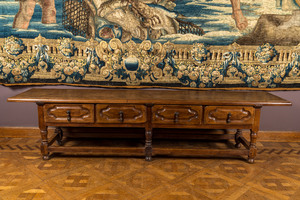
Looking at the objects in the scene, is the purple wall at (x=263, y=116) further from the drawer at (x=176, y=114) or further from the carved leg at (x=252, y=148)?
the drawer at (x=176, y=114)

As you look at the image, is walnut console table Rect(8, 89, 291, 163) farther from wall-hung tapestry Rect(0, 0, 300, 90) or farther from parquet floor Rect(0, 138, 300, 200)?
wall-hung tapestry Rect(0, 0, 300, 90)

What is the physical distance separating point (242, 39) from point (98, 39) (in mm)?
2023

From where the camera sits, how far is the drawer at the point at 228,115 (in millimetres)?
2982

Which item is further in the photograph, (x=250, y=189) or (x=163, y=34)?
(x=163, y=34)

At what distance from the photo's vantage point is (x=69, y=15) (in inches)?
135

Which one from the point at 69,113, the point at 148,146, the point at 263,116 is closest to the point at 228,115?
the point at 148,146

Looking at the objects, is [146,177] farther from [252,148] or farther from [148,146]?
[252,148]

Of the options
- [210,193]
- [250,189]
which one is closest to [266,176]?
[250,189]

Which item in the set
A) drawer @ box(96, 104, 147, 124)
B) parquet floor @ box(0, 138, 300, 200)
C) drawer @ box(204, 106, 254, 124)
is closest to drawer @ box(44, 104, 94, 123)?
drawer @ box(96, 104, 147, 124)

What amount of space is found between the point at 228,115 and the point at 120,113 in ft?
4.25

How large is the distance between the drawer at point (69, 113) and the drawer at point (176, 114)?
2.57 ft

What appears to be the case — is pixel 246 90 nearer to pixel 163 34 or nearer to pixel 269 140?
pixel 269 140

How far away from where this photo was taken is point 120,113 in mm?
2977

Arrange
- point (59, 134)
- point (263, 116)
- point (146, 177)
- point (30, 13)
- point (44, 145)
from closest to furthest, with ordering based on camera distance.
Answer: point (146, 177), point (44, 145), point (30, 13), point (59, 134), point (263, 116)
